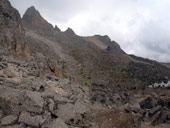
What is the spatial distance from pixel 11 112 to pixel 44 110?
1.60 metres

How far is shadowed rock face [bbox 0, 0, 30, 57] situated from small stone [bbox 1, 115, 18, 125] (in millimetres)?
22551

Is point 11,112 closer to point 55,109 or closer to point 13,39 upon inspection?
point 55,109

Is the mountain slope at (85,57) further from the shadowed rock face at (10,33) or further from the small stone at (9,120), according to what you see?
the small stone at (9,120)

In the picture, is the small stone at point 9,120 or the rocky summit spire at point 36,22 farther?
the rocky summit spire at point 36,22

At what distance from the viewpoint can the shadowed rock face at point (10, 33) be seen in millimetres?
25619

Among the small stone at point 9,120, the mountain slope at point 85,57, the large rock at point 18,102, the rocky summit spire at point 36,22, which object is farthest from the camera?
the rocky summit spire at point 36,22

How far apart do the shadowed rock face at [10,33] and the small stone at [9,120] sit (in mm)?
22551

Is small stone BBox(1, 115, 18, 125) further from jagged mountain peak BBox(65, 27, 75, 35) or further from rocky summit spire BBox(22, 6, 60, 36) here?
jagged mountain peak BBox(65, 27, 75, 35)

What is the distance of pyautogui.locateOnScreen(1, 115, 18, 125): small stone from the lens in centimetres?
543

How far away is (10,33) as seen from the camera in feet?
90.5

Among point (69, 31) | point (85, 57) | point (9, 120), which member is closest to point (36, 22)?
point (69, 31)

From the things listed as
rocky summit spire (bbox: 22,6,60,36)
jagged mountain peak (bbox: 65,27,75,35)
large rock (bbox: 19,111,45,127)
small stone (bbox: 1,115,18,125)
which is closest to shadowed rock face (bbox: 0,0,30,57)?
small stone (bbox: 1,115,18,125)

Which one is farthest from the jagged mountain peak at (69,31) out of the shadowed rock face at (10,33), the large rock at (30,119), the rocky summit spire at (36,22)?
the large rock at (30,119)

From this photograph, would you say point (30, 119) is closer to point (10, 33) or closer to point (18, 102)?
point (18, 102)
